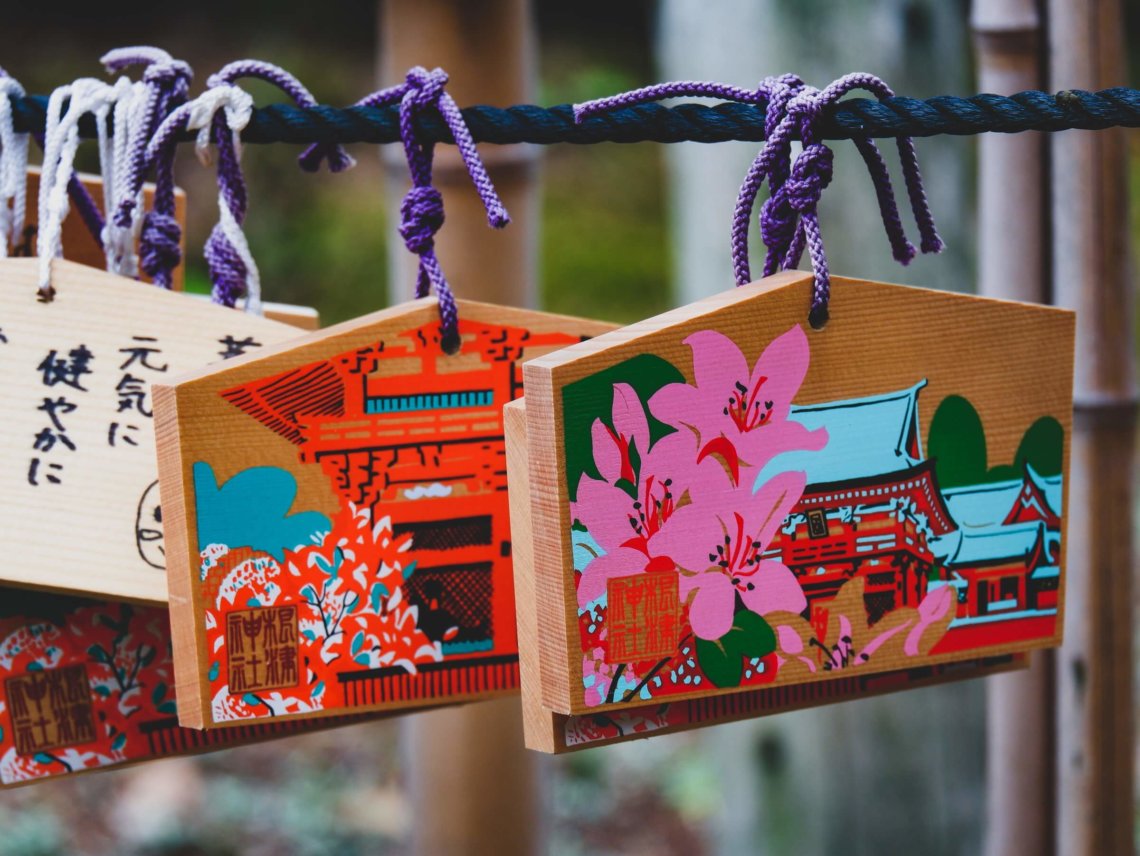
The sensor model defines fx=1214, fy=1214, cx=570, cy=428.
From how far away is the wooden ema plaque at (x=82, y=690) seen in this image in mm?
594

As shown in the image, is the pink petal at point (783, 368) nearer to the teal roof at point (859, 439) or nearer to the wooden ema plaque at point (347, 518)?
the teal roof at point (859, 439)

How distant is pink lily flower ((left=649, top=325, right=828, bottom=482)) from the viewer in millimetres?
497

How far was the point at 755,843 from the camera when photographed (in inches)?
69.5

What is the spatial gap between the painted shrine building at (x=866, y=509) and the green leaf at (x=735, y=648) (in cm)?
3

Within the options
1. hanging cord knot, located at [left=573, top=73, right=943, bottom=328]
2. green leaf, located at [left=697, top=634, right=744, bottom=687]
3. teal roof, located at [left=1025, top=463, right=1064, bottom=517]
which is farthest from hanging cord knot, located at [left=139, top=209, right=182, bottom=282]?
teal roof, located at [left=1025, top=463, right=1064, bottom=517]

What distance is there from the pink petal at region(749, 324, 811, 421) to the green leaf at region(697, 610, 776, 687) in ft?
0.30

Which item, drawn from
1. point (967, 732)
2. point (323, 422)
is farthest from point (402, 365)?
point (967, 732)

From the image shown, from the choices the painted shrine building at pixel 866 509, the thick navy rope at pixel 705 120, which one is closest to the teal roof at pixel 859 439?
the painted shrine building at pixel 866 509

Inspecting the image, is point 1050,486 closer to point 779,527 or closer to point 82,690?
point 779,527

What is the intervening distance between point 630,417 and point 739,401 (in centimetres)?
5

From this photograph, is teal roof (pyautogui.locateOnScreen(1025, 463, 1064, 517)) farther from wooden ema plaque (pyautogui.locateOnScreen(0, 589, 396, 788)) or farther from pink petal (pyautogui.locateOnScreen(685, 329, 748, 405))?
wooden ema plaque (pyautogui.locateOnScreen(0, 589, 396, 788))

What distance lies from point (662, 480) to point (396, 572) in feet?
0.47

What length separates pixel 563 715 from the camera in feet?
1.63

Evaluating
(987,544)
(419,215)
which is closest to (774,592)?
(987,544)
